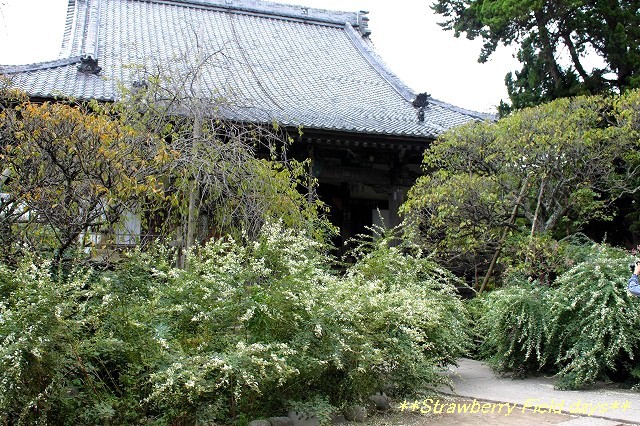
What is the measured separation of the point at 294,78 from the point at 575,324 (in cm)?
1028

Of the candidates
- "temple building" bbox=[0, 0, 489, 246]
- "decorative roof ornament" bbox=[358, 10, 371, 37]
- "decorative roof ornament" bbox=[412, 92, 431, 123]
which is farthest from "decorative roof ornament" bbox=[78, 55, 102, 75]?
"decorative roof ornament" bbox=[358, 10, 371, 37]

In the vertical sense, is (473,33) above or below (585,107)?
above

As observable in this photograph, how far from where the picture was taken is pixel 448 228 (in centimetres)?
1009

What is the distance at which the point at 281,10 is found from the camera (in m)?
20.2

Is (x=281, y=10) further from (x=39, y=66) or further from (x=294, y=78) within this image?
(x=39, y=66)

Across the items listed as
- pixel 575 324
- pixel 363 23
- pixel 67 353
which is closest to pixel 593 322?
pixel 575 324

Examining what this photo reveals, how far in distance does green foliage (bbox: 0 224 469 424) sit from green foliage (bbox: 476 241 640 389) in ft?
5.92

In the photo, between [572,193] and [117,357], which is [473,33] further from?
[117,357]

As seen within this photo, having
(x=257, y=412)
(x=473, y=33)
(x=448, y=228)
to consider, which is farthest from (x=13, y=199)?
(x=473, y=33)

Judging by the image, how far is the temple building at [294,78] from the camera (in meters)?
11.5

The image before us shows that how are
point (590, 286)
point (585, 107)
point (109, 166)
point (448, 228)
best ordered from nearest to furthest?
point (109, 166)
point (590, 286)
point (585, 107)
point (448, 228)

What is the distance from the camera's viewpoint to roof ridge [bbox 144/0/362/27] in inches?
769

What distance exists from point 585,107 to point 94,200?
23.3ft

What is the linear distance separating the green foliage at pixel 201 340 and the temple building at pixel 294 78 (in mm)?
3386
